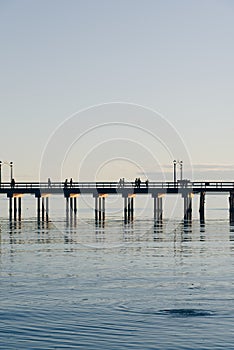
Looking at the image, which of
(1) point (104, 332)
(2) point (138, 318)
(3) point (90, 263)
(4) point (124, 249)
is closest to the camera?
(1) point (104, 332)

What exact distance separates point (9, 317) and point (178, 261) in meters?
17.5

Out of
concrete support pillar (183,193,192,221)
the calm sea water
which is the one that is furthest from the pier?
the calm sea water

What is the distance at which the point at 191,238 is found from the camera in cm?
5669

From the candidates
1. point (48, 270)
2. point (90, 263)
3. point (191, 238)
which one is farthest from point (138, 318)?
point (191, 238)

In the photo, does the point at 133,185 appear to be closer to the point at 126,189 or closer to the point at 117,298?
the point at 126,189

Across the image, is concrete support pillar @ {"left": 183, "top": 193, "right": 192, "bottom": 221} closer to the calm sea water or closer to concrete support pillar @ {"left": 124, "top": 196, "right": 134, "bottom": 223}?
concrete support pillar @ {"left": 124, "top": 196, "right": 134, "bottom": 223}

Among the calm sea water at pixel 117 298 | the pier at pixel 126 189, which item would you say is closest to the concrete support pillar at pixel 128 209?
the pier at pixel 126 189

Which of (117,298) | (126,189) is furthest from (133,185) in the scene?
(117,298)

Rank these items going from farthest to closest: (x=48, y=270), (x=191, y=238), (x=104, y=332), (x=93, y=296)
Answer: (x=191, y=238)
(x=48, y=270)
(x=93, y=296)
(x=104, y=332)

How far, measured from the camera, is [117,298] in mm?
26172

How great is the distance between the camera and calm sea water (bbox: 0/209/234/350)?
20.4 m

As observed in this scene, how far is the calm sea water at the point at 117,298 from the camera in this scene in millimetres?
20422

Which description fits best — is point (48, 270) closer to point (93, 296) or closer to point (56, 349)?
point (93, 296)

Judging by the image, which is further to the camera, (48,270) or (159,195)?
(159,195)
